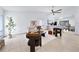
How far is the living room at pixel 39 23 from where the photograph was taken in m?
2.14

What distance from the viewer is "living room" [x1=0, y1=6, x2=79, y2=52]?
7.01 feet

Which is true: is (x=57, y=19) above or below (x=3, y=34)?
above

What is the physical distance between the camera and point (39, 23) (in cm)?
235

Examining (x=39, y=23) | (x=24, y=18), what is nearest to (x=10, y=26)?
(x=24, y=18)

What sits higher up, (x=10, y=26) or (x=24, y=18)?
(x=24, y=18)

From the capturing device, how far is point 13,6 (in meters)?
2.11

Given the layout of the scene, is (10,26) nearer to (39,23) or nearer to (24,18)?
(24,18)

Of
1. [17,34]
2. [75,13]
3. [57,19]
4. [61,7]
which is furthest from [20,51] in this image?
[75,13]

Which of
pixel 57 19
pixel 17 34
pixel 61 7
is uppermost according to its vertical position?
pixel 61 7
